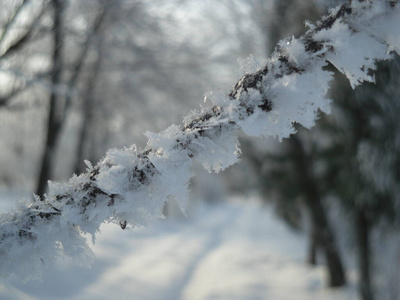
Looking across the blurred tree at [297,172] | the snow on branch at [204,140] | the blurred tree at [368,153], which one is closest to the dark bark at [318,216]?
the blurred tree at [297,172]

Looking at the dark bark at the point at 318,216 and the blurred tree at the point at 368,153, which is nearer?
the blurred tree at the point at 368,153

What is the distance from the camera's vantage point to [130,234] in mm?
8922

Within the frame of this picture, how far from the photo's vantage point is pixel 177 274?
23.0ft

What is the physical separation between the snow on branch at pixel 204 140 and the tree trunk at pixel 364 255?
5.73 meters

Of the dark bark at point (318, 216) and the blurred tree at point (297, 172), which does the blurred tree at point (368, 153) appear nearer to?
the dark bark at point (318, 216)

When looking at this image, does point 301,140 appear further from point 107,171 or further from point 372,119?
point 107,171

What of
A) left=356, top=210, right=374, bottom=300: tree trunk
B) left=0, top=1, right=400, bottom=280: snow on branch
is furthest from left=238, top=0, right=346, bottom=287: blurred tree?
left=0, top=1, right=400, bottom=280: snow on branch

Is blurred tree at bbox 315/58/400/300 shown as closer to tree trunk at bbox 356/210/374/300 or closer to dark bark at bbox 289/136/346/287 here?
tree trunk at bbox 356/210/374/300

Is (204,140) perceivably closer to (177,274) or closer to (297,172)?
(177,274)

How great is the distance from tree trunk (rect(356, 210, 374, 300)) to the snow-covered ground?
1.26 meters

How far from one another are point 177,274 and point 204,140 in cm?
640

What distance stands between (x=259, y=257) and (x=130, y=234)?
12.5ft

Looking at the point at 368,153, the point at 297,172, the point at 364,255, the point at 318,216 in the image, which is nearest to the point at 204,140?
the point at 368,153

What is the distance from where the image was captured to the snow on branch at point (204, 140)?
3.36ft
